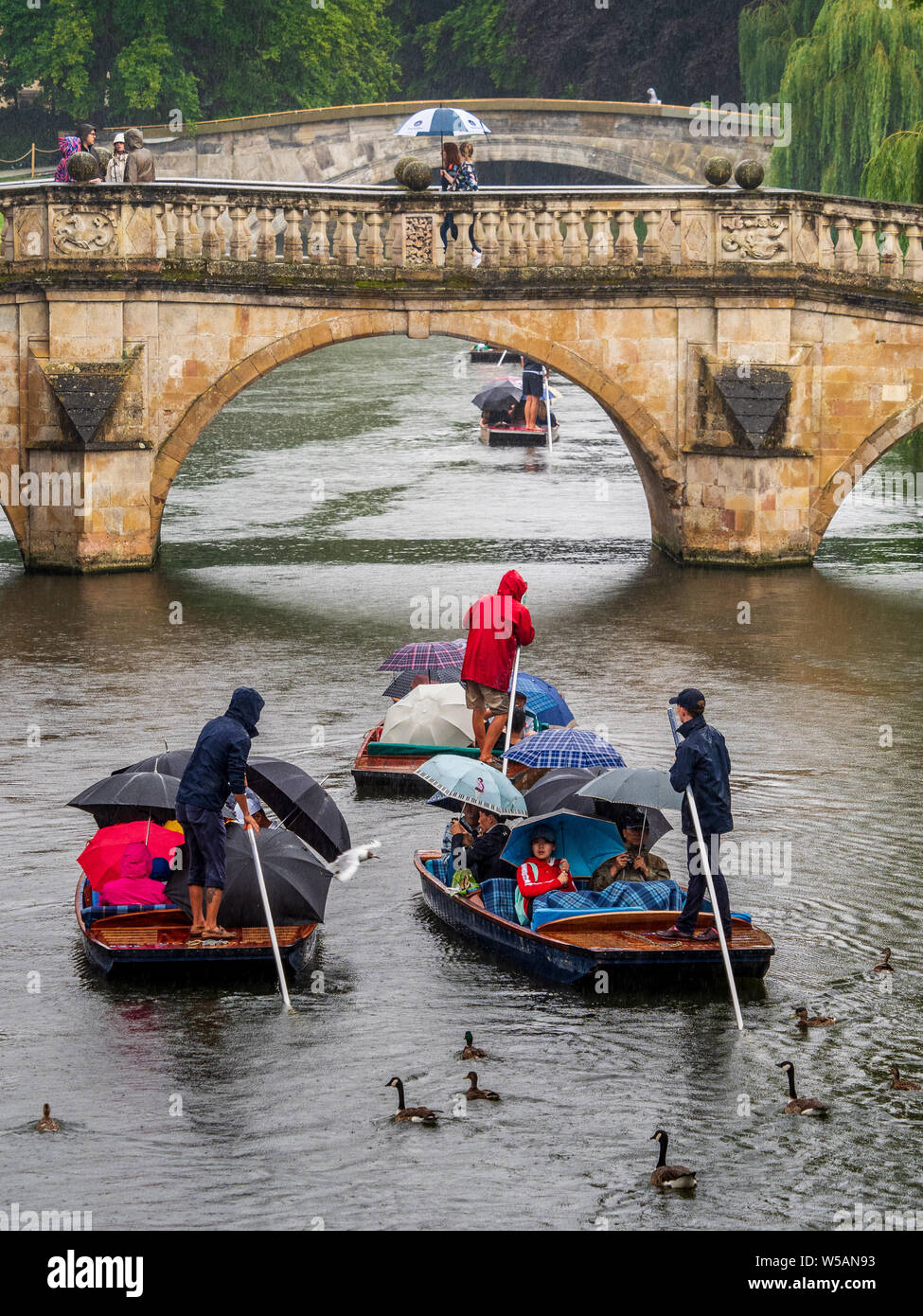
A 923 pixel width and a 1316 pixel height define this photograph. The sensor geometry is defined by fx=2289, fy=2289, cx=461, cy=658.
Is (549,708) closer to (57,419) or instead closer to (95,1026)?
(95,1026)

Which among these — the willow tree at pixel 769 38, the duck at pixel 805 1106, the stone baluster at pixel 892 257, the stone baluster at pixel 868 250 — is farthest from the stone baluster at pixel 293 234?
the willow tree at pixel 769 38

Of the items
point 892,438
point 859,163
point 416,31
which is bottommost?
point 892,438

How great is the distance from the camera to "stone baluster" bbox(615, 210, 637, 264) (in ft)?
91.2

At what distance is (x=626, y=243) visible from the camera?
27891 mm

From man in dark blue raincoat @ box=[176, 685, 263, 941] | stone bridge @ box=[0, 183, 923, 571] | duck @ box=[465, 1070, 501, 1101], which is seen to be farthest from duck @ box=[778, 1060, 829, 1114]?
stone bridge @ box=[0, 183, 923, 571]

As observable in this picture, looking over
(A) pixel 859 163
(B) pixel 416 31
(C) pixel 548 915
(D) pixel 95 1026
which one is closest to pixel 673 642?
(C) pixel 548 915

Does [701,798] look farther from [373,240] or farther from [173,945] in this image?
[373,240]

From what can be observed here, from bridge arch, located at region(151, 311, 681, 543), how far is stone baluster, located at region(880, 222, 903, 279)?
11.1 ft

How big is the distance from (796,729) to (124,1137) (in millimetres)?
10174

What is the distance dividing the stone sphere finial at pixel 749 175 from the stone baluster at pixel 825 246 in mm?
934

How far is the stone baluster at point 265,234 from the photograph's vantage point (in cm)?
2742

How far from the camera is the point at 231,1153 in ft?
38.7

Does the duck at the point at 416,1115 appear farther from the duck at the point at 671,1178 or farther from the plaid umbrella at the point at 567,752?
the plaid umbrella at the point at 567,752

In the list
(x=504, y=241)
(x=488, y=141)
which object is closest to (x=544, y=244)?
(x=504, y=241)
